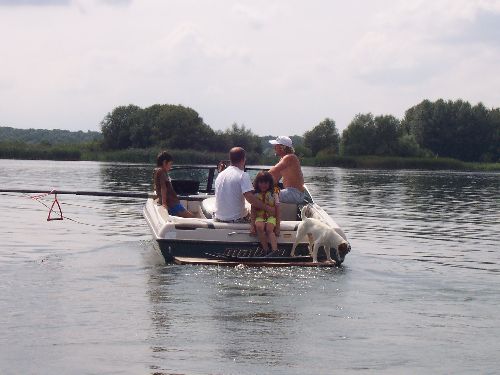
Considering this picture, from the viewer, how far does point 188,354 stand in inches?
327

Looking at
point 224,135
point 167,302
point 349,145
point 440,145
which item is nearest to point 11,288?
point 167,302

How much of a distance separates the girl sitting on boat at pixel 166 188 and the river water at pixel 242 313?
0.90 metres

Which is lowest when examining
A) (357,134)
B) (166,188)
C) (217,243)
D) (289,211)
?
(217,243)

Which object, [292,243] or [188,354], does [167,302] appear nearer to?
[188,354]

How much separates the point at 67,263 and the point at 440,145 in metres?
114

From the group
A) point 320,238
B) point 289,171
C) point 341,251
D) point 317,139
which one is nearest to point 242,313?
point 320,238

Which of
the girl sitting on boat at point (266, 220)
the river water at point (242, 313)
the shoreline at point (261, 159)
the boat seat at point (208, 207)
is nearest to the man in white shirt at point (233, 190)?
the girl sitting on boat at point (266, 220)

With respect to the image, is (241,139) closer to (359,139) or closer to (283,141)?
(359,139)

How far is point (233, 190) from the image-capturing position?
1380 centimetres

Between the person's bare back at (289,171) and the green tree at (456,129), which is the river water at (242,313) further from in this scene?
the green tree at (456,129)

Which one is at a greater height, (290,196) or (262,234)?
(290,196)

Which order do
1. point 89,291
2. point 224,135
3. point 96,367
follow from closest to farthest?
1. point 96,367
2. point 89,291
3. point 224,135

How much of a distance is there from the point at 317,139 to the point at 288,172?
103659 mm

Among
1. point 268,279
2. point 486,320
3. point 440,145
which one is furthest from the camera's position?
point 440,145
